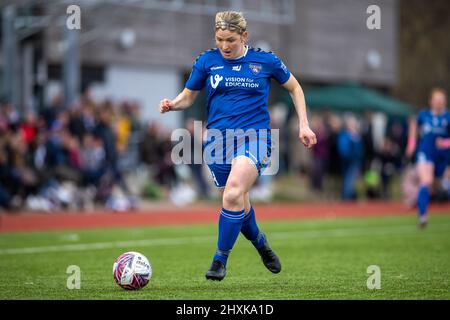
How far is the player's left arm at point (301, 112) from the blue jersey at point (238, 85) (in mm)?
248

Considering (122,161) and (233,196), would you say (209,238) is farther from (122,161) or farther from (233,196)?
(122,161)

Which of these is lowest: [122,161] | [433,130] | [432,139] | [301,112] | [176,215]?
[176,215]

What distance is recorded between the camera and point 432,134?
54.1ft

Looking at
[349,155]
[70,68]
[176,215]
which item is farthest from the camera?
[349,155]

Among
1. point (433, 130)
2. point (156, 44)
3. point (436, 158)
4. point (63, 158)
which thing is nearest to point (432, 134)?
point (433, 130)

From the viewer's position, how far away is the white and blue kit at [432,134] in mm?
16500

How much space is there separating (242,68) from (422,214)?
8.22 m

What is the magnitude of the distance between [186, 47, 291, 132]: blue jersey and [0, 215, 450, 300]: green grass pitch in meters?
1.57

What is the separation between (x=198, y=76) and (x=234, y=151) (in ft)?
2.74

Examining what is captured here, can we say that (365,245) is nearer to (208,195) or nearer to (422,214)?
(422,214)

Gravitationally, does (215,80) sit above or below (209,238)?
above
